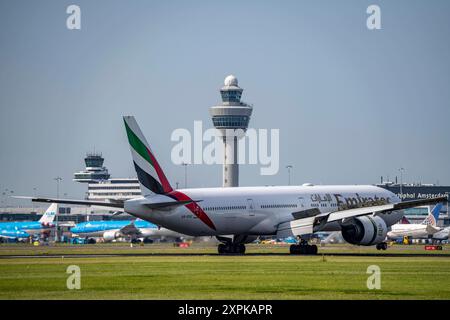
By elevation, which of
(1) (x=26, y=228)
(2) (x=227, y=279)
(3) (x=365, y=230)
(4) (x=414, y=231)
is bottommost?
(2) (x=227, y=279)

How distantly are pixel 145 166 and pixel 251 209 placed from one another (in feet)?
36.2

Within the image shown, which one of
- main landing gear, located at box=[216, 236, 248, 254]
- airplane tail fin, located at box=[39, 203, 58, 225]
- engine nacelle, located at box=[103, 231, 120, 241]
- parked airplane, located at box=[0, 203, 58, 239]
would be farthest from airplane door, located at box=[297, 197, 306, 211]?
airplane tail fin, located at box=[39, 203, 58, 225]

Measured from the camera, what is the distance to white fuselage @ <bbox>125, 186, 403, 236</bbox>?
7512cm

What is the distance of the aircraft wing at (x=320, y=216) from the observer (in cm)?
7450

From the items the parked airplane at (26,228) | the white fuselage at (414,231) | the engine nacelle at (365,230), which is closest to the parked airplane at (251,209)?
the engine nacelle at (365,230)

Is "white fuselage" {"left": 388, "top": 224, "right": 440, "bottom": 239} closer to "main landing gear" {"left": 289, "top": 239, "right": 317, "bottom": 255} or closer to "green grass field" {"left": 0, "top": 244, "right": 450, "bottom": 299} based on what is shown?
"main landing gear" {"left": 289, "top": 239, "right": 317, "bottom": 255}

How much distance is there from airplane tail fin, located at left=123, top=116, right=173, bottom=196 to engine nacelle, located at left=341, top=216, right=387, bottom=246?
50.7 ft

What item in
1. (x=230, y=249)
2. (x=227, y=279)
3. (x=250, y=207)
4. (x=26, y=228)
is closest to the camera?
(x=227, y=279)

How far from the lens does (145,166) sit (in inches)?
2886

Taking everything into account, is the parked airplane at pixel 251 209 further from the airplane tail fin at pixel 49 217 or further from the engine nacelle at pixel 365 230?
the airplane tail fin at pixel 49 217

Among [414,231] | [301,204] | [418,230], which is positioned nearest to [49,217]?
[414,231]

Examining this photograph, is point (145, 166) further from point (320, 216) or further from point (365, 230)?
point (365, 230)

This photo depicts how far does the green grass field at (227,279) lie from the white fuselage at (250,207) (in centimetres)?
1123
